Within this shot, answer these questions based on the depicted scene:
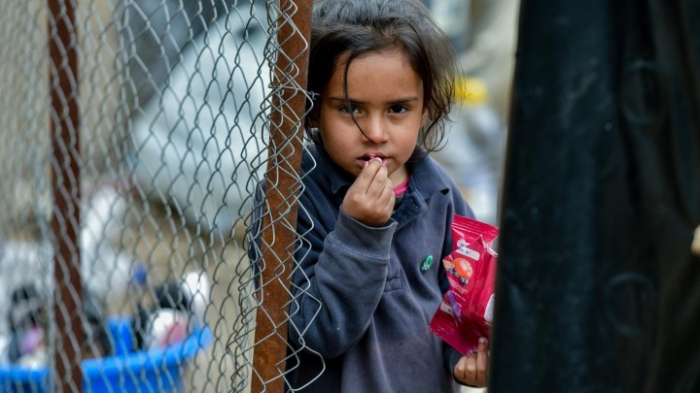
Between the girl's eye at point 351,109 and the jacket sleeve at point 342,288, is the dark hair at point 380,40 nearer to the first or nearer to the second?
the girl's eye at point 351,109

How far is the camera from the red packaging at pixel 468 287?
202 centimetres

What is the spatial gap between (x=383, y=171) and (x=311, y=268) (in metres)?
0.28

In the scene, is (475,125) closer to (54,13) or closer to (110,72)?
(110,72)

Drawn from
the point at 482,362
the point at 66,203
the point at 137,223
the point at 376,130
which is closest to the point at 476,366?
the point at 482,362

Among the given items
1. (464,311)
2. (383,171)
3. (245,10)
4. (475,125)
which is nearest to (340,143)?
(383,171)

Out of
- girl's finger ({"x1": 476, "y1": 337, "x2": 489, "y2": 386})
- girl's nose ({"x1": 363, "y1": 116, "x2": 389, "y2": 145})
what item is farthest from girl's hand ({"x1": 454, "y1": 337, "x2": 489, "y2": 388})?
girl's nose ({"x1": 363, "y1": 116, "x2": 389, "y2": 145})

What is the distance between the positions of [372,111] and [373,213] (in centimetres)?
22

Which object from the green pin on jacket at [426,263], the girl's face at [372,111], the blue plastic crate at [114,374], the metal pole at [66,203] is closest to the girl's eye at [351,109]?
the girl's face at [372,111]

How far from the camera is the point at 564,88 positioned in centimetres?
119

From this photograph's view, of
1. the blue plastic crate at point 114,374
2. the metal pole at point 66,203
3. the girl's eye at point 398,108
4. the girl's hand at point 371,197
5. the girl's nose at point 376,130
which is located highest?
the girl's eye at point 398,108

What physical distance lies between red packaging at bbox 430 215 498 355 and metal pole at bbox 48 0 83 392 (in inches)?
66.5

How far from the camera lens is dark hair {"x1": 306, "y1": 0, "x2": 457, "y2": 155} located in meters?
2.08

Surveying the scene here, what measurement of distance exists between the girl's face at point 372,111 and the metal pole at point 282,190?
96mm

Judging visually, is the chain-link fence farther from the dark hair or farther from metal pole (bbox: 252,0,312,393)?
the dark hair
